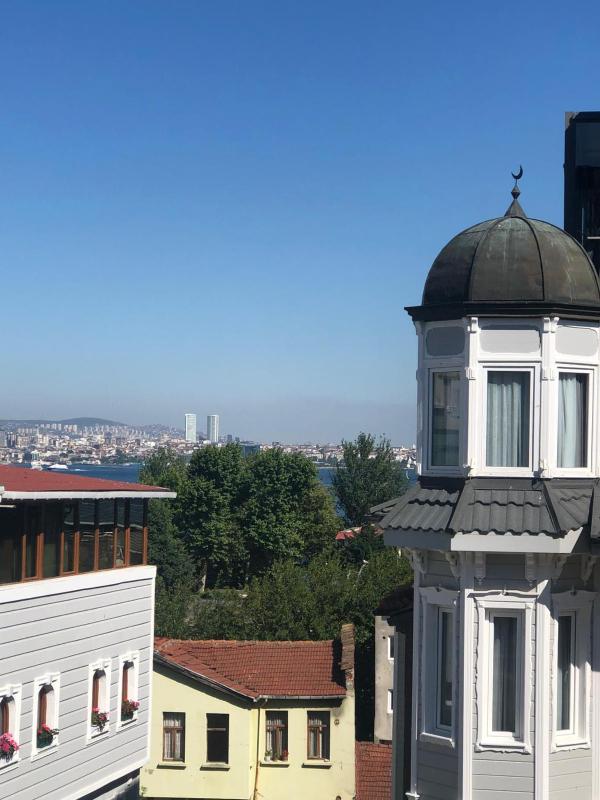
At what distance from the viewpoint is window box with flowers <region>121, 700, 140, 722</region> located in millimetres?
25781

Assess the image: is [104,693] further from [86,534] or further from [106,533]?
[86,534]

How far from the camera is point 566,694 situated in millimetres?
12891

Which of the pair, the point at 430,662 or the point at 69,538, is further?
the point at 69,538

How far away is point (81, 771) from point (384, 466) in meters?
83.5

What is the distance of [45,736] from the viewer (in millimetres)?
22234

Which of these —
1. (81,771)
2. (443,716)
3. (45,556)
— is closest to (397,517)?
(443,716)

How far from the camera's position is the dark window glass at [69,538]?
2341 centimetres

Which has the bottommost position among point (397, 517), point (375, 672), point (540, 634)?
point (375, 672)

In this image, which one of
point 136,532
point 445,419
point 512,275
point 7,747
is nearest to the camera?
point 512,275

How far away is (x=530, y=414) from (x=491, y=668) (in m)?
2.70

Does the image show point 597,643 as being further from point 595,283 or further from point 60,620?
point 60,620

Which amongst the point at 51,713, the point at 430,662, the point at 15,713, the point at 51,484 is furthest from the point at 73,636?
the point at 430,662

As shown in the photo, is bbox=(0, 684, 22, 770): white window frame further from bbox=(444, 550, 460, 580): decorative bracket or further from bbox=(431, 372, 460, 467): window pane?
bbox=(444, 550, 460, 580): decorative bracket

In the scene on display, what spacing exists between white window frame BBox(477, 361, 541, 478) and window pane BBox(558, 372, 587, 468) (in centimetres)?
37
